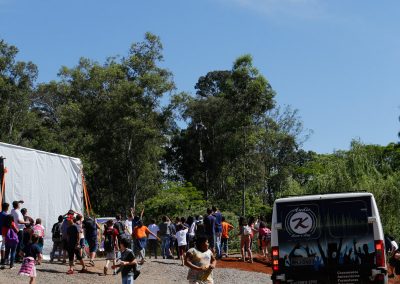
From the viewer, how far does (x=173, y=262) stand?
82.9 ft

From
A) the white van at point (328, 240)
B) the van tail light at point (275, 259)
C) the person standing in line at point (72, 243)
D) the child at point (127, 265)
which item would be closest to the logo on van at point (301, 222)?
the white van at point (328, 240)

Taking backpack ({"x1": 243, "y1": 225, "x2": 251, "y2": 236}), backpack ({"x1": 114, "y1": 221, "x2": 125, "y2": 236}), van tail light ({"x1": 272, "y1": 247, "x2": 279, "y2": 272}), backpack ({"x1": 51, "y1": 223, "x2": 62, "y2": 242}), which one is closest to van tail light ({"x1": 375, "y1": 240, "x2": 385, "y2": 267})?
van tail light ({"x1": 272, "y1": 247, "x2": 279, "y2": 272})

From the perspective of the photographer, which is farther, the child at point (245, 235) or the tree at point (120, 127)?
the tree at point (120, 127)

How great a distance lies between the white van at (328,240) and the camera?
12.4 meters

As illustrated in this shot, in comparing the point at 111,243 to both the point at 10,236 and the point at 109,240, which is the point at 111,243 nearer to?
the point at 109,240

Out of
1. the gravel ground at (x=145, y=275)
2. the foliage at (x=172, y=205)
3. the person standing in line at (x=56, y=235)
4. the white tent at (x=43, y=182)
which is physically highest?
the foliage at (x=172, y=205)

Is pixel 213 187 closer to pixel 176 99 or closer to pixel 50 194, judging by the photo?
pixel 176 99

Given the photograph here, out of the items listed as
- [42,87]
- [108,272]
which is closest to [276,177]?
[42,87]

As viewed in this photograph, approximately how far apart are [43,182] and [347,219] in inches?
507

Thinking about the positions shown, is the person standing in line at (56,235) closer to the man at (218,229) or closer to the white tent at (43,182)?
the white tent at (43,182)

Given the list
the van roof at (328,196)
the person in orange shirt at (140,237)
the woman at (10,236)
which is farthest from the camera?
the person in orange shirt at (140,237)

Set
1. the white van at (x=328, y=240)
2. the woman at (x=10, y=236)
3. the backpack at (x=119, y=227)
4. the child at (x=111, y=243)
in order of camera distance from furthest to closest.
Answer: the backpack at (x=119, y=227) → the child at (x=111, y=243) → the woman at (x=10, y=236) → the white van at (x=328, y=240)

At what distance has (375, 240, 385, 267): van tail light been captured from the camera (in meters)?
12.4

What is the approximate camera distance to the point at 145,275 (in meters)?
21.7
